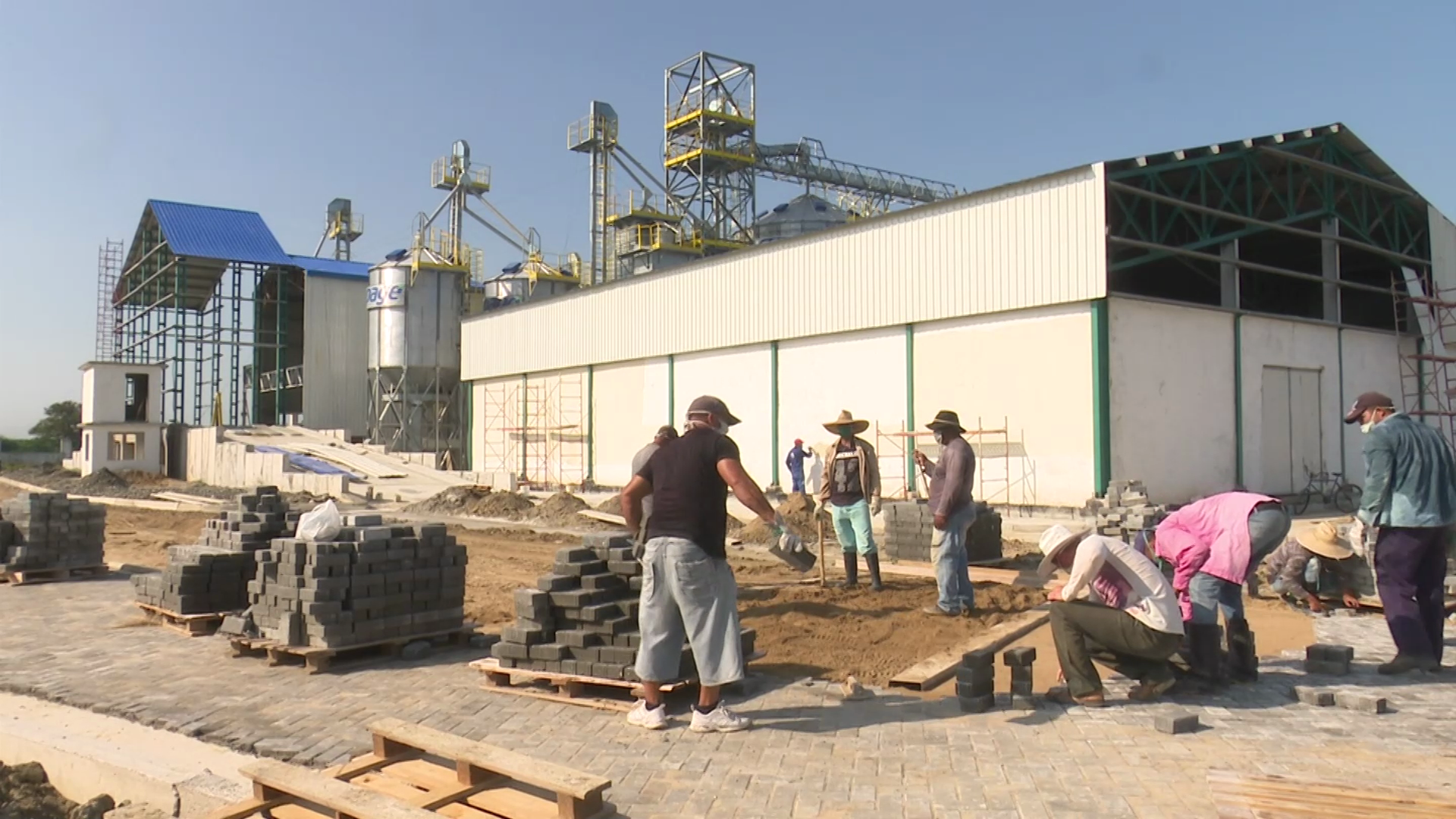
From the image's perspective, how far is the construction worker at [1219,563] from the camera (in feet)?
20.9

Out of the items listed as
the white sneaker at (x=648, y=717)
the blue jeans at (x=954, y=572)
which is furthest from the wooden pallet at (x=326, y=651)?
the blue jeans at (x=954, y=572)

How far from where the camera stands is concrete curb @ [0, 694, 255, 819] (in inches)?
214

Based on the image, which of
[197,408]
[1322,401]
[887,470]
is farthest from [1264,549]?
[197,408]

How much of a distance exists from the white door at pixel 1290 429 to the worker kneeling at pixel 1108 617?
17.1m

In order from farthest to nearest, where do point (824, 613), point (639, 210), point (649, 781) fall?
point (639, 210), point (824, 613), point (649, 781)

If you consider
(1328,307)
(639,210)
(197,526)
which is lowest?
(197,526)

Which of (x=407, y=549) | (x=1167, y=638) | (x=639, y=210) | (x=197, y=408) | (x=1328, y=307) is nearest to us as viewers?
(x=1167, y=638)

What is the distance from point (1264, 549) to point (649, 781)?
170 inches

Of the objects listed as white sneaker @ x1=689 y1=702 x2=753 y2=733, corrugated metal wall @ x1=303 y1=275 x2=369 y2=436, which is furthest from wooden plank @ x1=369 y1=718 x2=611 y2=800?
corrugated metal wall @ x1=303 y1=275 x2=369 y2=436

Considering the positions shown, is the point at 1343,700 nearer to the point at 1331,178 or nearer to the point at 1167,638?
the point at 1167,638

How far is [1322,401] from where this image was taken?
22.9 m

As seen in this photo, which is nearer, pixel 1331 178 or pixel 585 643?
pixel 585 643

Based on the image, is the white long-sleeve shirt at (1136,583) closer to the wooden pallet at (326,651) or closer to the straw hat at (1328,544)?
the straw hat at (1328,544)

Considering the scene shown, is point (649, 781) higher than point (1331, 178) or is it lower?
lower
